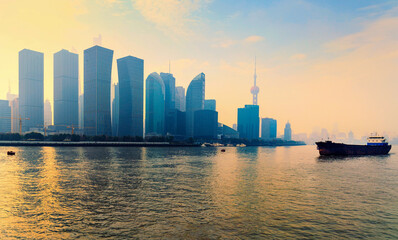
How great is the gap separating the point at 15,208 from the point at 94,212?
12268 millimetres

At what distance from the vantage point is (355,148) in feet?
518

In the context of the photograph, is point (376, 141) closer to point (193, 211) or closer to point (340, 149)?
point (340, 149)

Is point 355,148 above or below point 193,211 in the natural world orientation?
below

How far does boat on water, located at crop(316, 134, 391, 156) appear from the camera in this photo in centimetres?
15138

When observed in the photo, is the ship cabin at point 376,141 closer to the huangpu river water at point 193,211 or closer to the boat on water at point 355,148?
the boat on water at point 355,148

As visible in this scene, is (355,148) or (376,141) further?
(376,141)

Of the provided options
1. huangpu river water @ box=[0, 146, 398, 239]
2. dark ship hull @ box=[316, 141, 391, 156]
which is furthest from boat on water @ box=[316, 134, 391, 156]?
huangpu river water @ box=[0, 146, 398, 239]

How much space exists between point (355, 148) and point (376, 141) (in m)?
34.7

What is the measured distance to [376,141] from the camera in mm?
176250

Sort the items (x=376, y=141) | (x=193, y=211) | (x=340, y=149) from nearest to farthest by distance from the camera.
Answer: (x=193, y=211), (x=340, y=149), (x=376, y=141)

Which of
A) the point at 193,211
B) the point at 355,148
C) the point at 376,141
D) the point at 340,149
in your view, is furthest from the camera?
the point at 376,141

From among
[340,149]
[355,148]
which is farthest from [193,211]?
[355,148]

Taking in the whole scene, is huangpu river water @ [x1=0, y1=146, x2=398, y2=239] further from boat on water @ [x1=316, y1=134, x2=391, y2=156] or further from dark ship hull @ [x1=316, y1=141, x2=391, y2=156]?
boat on water @ [x1=316, y1=134, x2=391, y2=156]

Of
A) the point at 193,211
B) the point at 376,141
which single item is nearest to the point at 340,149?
the point at 376,141
